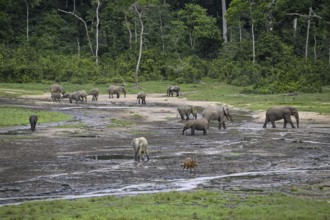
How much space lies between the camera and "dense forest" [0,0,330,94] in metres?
64.8

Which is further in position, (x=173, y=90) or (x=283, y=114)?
(x=173, y=90)

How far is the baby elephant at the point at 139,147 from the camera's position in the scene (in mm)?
25391

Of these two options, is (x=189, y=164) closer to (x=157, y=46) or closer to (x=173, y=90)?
(x=173, y=90)

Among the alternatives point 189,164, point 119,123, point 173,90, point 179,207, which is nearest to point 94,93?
point 173,90

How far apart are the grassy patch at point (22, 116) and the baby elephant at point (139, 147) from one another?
1322 centimetres

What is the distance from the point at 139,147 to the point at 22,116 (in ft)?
52.8

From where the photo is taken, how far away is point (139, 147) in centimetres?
2550

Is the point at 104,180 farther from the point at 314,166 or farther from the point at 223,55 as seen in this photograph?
the point at 223,55

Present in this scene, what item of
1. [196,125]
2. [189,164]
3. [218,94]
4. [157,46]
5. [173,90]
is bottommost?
[189,164]

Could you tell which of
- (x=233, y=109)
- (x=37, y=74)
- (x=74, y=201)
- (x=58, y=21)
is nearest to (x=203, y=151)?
(x=74, y=201)

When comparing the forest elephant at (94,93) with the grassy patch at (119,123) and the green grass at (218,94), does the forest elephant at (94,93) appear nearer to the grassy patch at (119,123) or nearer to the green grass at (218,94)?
the green grass at (218,94)

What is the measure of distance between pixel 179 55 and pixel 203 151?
163 ft

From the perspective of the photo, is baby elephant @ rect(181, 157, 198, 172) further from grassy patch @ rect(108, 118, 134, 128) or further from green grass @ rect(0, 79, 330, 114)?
green grass @ rect(0, 79, 330, 114)

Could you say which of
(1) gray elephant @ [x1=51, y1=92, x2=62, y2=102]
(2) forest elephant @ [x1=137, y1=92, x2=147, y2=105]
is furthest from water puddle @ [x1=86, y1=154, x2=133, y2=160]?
(1) gray elephant @ [x1=51, y1=92, x2=62, y2=102]
